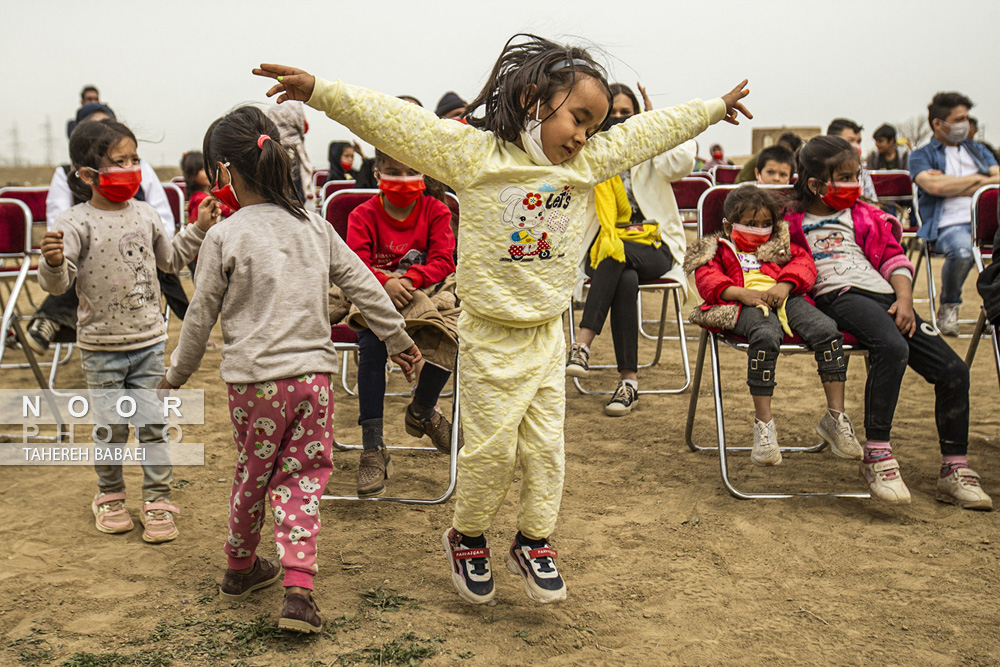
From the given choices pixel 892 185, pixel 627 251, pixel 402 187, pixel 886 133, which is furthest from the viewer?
pixel 886 133

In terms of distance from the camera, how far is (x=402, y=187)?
366 cm

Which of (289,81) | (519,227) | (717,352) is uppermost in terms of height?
(289,81)

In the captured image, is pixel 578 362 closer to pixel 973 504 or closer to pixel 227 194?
pixel 973 504

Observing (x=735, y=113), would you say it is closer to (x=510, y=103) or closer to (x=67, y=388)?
(x=510, y=103)

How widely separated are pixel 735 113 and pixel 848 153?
1.20m

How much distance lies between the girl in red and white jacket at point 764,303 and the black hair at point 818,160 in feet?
0.63

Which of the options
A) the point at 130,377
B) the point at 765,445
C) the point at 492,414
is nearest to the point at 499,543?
the point at 492,414

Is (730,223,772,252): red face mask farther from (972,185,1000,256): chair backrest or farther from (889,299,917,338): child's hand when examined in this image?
(972,185,1000,256): chair backrest

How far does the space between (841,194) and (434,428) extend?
209 centimetres

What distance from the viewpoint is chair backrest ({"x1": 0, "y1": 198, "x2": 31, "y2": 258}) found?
15.7ft

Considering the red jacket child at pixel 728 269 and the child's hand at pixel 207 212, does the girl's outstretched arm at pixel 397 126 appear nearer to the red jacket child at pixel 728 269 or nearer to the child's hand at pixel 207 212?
the child's hand at pixel 207 212

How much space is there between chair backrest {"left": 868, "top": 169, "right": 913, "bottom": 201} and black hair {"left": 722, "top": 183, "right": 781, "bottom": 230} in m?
4.12

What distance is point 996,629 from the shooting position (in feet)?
8.50

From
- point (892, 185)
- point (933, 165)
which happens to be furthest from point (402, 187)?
point (892, 185)
